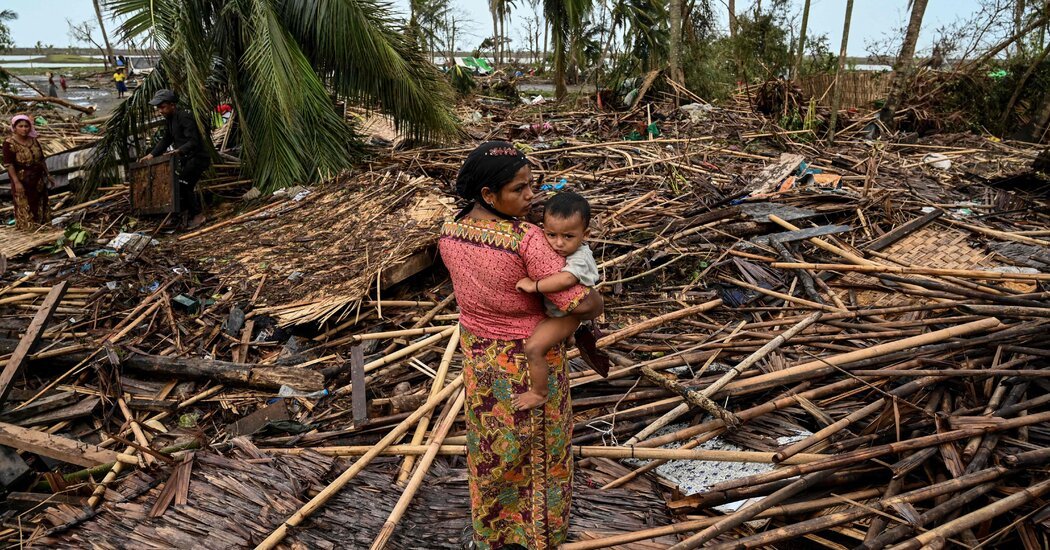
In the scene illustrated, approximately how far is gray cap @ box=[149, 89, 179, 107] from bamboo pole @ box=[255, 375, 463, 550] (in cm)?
529

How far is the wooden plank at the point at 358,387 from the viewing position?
3.52m

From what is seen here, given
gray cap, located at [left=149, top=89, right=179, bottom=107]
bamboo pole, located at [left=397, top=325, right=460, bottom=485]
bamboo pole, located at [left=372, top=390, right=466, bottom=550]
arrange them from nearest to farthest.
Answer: bamboo pole, located at [left=372, top=390, right=466, bottom=550] < bamboo pole, located at [left=397, top=325, right=460, bottom=485] < gray cap, located at [left=149, top=89, right=179, bottom=107]

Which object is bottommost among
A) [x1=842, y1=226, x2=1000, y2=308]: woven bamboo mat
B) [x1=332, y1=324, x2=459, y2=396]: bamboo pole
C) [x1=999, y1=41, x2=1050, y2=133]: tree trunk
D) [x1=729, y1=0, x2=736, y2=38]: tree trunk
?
[x1=332, y1=324, x2=459, y2=396]: bamboo pole

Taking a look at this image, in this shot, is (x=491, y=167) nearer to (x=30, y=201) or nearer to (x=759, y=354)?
(x=759, y=354)

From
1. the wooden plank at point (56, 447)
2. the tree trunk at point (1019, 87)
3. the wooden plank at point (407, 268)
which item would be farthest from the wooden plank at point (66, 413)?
the tree trunk at point (1019, 87)

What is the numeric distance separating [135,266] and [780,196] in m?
5.76

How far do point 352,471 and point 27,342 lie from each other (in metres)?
2.69

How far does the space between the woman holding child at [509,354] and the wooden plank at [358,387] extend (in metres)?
1.28

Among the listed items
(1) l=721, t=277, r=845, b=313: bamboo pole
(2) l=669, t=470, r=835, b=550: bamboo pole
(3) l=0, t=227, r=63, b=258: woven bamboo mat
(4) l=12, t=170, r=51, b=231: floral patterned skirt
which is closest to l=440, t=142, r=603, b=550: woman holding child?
(2) l=669, t=470, r=835, b=550: bamboo pole

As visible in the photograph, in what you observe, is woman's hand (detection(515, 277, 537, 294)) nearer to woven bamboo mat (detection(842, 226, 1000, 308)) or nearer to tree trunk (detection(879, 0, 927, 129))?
woven bamboo mat (detection(842, 226, 1000, 308))

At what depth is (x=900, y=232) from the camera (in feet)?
16.3

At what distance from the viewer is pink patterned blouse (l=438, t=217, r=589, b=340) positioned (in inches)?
77.2

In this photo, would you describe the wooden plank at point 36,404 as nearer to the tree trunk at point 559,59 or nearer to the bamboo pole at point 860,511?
the bamboo pole at point 860,511

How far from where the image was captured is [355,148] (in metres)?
7.94
